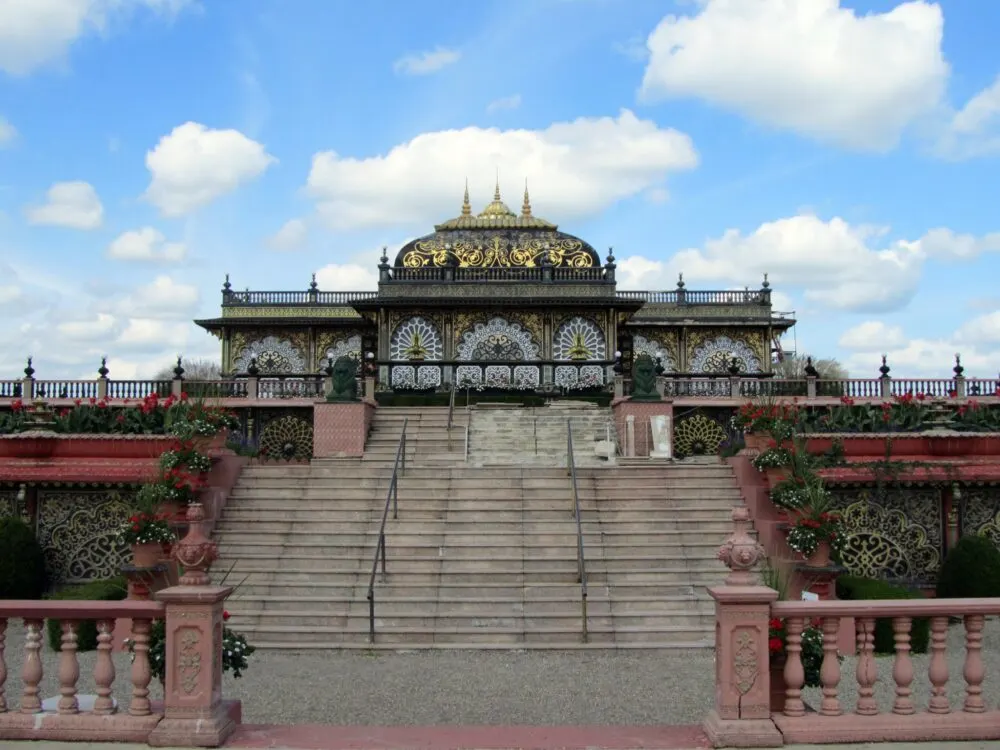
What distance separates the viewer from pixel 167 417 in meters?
17.2

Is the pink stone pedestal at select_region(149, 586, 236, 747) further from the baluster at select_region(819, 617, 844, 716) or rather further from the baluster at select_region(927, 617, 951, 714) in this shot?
the baluster at select_region(927, 617, 951, 714)

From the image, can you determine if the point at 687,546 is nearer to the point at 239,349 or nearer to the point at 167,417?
the point at 167,417

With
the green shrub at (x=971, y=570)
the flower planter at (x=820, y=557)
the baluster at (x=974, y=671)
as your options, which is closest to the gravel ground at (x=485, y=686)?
the flower planter at (x=820, y=557)

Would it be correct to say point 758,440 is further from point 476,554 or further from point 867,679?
point 867,679

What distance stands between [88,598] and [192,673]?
7.00 meters

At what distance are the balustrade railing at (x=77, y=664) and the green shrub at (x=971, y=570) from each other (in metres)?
12.0

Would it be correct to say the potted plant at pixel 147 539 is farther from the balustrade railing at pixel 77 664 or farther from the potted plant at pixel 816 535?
the potted plant at pixel 816 535

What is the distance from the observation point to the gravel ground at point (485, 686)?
9164 mm

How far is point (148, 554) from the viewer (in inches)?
534

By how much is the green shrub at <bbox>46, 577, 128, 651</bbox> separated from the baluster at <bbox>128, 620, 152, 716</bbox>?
17.2ft

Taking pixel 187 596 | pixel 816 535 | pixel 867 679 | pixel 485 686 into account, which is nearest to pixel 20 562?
pixel 485 686

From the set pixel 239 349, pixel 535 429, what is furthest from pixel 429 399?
pixel 239 349

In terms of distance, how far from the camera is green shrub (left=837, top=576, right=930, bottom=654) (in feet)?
41.2

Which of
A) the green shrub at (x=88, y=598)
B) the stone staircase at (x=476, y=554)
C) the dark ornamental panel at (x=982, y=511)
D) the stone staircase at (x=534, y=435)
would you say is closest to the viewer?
the green shrub at (x=88, y=598)
